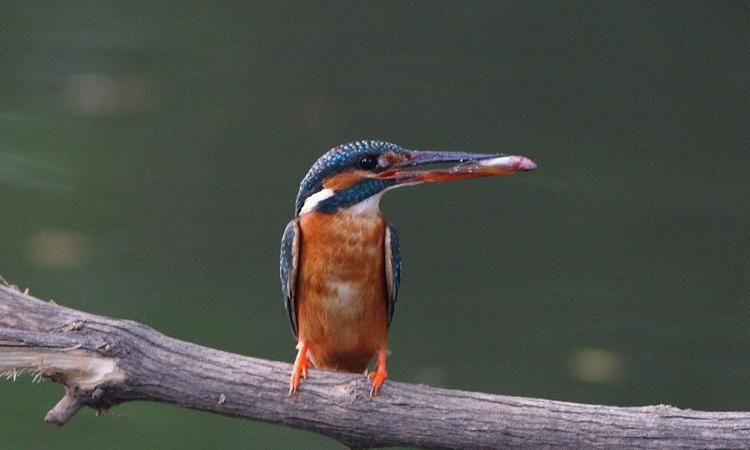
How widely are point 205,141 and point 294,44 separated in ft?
1.39

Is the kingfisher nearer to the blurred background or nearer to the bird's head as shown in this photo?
the bird's head

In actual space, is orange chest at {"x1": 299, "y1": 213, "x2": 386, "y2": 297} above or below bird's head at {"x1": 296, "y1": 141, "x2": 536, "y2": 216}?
below

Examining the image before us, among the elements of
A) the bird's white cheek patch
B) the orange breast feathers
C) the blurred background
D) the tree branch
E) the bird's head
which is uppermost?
the blurred background

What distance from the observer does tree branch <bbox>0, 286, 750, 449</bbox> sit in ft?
6.54

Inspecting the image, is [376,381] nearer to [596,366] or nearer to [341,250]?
[341,250]

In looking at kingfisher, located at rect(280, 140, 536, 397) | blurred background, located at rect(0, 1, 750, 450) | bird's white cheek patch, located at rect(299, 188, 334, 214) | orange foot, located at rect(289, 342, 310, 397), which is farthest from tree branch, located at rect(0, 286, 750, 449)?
blurred background, located at rect(0, 1, 750, 450)

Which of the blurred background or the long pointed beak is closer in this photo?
the long pointed beak

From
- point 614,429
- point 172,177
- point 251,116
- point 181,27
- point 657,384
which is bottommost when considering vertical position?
point 614,429

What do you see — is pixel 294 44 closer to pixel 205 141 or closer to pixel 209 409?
pixel 205 141

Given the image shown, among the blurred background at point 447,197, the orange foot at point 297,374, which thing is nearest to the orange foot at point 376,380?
the orange foot at point 297,374

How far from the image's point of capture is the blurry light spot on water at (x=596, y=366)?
3674 millimetres

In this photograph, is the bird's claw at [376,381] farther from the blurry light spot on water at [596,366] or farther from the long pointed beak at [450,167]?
the blurry light spot on water at [596,366]

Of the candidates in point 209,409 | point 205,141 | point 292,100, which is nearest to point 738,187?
point 292,100

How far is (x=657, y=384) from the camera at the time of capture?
3.67 metres
